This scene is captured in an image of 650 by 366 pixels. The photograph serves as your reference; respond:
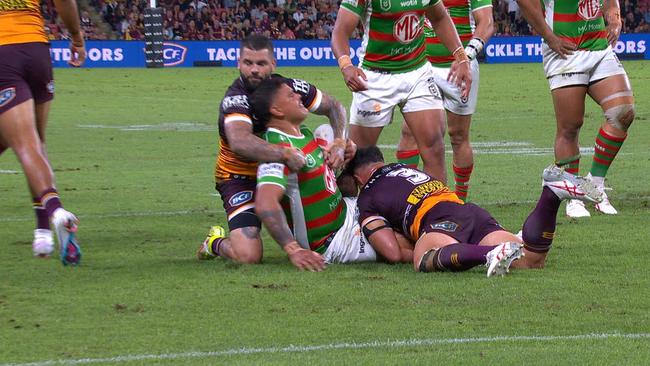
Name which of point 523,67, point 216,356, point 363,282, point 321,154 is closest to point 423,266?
point 363,282

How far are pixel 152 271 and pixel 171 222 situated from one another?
2492 mm

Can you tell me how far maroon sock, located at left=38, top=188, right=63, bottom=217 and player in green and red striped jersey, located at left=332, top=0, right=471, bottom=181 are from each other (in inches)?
109

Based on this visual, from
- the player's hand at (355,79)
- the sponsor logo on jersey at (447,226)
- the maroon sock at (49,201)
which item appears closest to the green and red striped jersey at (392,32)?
the player's hand at (355,79)

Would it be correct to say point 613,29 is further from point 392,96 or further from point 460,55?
point 392,96

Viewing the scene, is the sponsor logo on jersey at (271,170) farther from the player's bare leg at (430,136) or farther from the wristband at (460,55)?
the wristband at (460,55)

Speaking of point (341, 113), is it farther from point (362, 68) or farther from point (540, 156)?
point (540, 156)

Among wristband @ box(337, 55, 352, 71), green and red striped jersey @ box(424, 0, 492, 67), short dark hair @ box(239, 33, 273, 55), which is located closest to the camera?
short dark hair @ box(239, 33, 273, 55)

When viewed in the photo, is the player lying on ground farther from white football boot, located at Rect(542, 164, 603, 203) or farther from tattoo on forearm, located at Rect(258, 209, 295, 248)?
tattoo on forearm, located at Rect(258, 209, 295, 248)

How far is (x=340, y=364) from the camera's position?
5.73m

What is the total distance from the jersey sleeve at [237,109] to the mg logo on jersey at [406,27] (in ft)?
6.10

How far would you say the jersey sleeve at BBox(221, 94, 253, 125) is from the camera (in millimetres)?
8656

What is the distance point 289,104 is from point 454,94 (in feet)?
10.1

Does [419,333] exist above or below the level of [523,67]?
above

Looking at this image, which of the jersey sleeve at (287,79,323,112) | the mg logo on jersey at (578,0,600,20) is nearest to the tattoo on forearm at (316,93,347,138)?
the jersey sleeve at (287,79,323,112)
